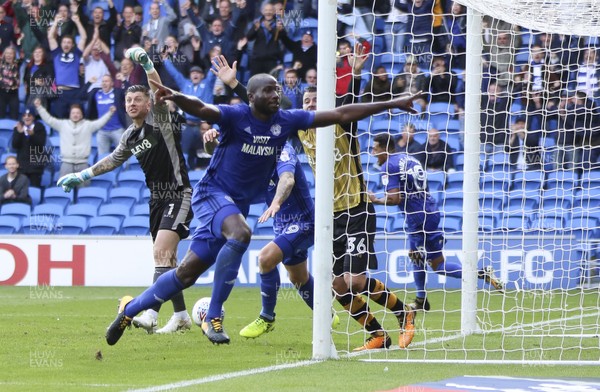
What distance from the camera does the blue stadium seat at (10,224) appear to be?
1814cm

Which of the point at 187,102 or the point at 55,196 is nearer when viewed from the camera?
the point at 187,102

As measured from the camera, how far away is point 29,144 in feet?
61.6

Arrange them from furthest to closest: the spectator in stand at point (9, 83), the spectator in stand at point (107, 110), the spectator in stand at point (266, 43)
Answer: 1. the spectator in stand at point (9, 83)
2. the spectator in stand at point (107, 110)
3. the spectator in stand at point (266, 43)

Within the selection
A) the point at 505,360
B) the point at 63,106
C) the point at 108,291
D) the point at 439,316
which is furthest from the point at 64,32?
the point at 505,360

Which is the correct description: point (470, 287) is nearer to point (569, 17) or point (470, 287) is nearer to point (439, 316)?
point (439, 316)

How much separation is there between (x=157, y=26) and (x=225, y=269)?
12243mm

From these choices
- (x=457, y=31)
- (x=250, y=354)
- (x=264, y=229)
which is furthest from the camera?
(x=264, y=229)

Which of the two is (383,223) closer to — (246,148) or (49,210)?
(49,210)

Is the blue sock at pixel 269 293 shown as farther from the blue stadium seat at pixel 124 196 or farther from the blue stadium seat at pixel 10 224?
the blue stadium seat at pixel 10 224

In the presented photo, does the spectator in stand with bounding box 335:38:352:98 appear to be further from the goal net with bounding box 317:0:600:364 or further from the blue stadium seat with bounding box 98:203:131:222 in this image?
the blue stadium seat with bounding box 98:203:131:222

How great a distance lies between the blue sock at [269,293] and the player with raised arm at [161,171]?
886 millimetres

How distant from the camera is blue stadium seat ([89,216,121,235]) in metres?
18.1

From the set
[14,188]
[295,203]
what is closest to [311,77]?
[14,188]

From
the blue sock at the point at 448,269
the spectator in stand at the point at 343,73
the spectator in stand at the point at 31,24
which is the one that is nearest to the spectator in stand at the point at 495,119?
the blue sock at the point at 448,269
